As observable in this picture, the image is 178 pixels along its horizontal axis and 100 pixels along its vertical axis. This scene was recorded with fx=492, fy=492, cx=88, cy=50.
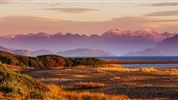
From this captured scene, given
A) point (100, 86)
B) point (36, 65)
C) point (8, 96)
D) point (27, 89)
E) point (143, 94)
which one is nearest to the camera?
point (8, 96)

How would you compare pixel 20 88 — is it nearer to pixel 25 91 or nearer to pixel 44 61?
pixel 25 91

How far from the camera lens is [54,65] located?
271 feet

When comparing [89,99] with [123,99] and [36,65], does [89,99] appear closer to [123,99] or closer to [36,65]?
[123,99]

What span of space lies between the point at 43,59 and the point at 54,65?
10.2 ft

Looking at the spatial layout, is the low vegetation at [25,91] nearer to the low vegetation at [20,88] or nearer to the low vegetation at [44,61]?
the low vegetation at [20,88]

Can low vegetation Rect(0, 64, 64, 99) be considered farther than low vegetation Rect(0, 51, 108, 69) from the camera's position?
No

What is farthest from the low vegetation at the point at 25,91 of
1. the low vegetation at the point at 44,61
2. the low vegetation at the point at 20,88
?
the low vegetation at the point at 44,61

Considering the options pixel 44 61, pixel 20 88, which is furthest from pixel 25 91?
pixel 44 61

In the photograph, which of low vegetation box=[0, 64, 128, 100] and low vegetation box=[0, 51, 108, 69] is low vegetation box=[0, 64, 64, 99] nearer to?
low vegetation box=[0, 64, 128, 100]

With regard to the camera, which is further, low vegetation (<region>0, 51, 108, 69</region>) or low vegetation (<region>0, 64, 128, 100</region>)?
low vegetation (<region>0, 51, 108, 69</region>)

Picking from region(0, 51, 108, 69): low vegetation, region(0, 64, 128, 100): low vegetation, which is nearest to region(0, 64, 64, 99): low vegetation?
region(0, 64, 128, 100): low vegetation

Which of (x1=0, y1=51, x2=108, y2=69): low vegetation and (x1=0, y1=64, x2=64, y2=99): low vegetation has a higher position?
(x1=0, y1=64, x2=64, y2=99): low vegetation

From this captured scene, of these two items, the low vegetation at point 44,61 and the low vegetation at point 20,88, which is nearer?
the low vegetation at point 20,88

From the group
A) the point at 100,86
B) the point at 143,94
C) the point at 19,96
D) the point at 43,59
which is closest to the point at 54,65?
the point at 43,59
